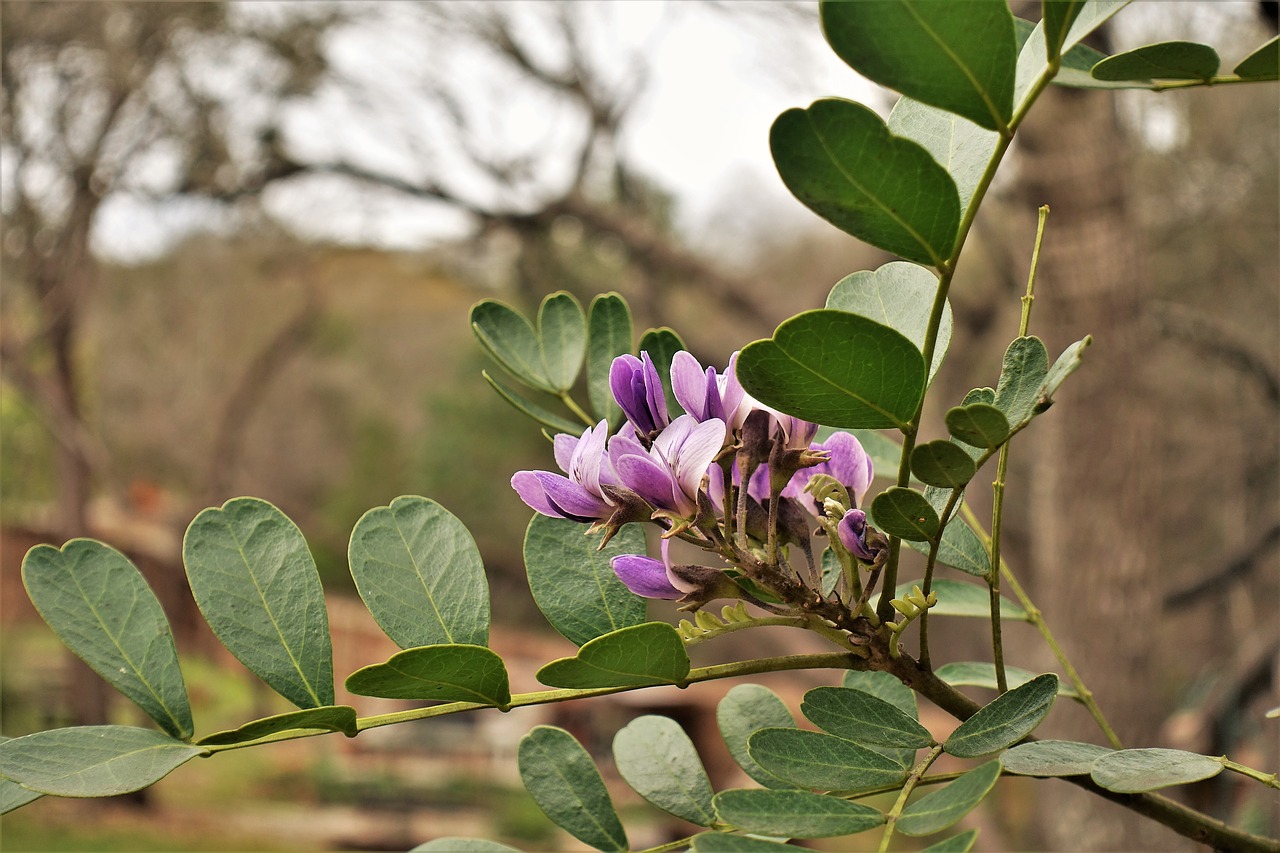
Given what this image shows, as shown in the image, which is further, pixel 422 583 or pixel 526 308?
pixel 526 308

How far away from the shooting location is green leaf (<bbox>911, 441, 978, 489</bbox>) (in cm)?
22

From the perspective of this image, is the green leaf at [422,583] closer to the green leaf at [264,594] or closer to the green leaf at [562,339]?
the green leaf at [264,594]

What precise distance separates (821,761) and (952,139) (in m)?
0.16

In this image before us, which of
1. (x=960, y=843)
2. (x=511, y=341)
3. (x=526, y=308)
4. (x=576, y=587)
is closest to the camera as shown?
(x=960, y=843)

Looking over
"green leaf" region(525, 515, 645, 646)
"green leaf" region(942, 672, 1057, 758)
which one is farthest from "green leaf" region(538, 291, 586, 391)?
"green leaf" region(942, 672, 1057, 758)

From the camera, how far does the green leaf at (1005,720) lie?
0.23m

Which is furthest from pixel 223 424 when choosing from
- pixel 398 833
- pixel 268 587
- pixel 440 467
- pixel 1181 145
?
pixel 268 587

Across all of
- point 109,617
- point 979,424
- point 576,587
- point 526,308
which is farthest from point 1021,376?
point 526,308

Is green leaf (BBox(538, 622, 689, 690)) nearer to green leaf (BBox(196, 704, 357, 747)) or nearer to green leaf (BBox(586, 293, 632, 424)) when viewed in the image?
green leaf (BBox(196, 704, 357, 747))

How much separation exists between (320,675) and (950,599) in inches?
8.4

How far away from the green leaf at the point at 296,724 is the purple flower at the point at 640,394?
0.10 metres

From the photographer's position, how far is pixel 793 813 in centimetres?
23

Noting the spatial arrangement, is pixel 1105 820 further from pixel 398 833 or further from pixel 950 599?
pixel 398 833

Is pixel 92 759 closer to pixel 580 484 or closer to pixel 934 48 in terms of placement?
pixel 580 484
